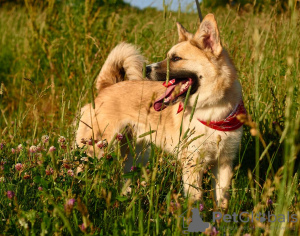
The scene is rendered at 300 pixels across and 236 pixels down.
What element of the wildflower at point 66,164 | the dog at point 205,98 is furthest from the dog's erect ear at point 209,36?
the wildflower at point 66,164

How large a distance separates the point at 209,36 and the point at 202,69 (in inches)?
10.2

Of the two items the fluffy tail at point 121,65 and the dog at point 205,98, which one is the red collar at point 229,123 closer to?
the dog at point 205,98

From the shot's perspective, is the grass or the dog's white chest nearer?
the grass

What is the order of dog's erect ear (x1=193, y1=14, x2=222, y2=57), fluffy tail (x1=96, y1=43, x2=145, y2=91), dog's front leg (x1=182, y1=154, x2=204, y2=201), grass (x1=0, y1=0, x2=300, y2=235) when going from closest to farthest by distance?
1. grass (x1=0, y1=0, x2=300, y2=235)
2. dog's front leg (x1=182, y1=154, x2=204, y2=201)
3. dog's erect ear (x1=193, y1=14, x2=222, y2=57)
4. fluffy tail (x1=96, y1=43, x2=145, y2=91)

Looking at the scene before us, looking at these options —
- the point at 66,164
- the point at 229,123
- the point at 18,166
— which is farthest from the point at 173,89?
the point at 18,166

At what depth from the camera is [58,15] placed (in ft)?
14.2

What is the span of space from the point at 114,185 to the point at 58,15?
3420 millimetres

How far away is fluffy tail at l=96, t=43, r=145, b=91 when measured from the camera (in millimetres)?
2752

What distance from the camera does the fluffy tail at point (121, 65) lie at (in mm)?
2752

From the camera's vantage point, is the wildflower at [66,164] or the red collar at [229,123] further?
the red collar at [229,123]

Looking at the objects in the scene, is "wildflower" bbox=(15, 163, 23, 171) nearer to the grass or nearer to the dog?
the grass

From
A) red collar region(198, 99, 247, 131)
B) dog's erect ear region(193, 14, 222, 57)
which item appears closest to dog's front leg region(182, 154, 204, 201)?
red collar region(198, 99, 247, 131)

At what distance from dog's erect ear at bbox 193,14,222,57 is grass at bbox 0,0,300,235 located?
1.30 feet

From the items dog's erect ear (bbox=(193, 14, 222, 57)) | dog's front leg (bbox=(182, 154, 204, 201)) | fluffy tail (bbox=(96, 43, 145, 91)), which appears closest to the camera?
dog's front leg (bbox=(182, 154, 204, 201))
